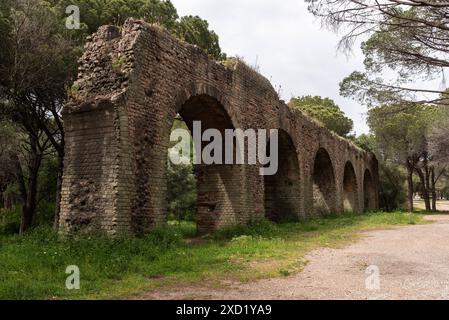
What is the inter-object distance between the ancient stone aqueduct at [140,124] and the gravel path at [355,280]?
3141 millimetres

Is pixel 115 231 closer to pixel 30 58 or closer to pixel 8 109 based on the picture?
pixel 30 58

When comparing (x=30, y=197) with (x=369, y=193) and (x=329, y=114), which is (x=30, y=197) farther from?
(x=329, y=114)

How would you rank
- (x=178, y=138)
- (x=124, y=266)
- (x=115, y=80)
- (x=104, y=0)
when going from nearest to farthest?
(x=124, y=266) → (x=115, y=80) → (x=104, y=0) → (x=178, y=138)

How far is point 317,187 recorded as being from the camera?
22016mm

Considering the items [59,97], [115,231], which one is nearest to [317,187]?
[59,97]

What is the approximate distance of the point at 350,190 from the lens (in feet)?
86.8

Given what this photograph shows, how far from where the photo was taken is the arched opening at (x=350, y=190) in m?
26.0

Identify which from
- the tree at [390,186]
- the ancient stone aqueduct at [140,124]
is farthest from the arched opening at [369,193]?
the ancient stone aqueduct at [140,124]

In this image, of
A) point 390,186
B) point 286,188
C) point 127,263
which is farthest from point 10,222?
point 390,186

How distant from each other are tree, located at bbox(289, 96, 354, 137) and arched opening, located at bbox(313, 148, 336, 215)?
776 inches

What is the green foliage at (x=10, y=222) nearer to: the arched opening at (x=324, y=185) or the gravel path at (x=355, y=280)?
the arched opening at (x=324, y=185)

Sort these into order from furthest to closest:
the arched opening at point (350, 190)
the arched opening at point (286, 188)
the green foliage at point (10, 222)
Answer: the arched opening at point (350, 190) → the green foliage at point (10, 222) → the arched opening at point (286, 188)

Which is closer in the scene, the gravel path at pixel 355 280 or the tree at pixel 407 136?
the gravel path at pixel 355 280
